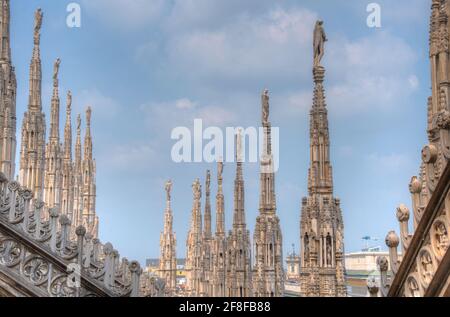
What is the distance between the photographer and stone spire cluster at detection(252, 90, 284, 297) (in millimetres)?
21531

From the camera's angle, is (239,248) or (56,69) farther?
(56,69)

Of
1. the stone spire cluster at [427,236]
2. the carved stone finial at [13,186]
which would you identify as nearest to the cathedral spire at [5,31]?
the carved stone finial at [13,186]

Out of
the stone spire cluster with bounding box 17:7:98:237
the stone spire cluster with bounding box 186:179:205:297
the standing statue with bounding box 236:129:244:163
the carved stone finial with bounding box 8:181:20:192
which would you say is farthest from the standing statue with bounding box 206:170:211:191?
the carved stone finial with bounding box 8:181:20:192

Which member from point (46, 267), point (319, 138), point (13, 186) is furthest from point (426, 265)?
point (319, 138)

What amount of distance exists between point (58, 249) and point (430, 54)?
7.78 metres

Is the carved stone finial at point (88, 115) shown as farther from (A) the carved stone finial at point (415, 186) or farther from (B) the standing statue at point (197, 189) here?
(A) the carved stone finial at point (415, 186)

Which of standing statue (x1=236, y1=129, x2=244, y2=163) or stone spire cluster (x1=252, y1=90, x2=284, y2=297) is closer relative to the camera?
stone spire cluster (x1=252, y1=90, x2=284, y2=297)

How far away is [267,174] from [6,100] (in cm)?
900

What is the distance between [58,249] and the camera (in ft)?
26.6

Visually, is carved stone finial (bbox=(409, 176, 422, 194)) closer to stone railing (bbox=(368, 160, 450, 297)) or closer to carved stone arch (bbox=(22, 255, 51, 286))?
stone railing (bbox=(368, 160, 450, 297))

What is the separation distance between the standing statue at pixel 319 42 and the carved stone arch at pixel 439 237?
9776 mm

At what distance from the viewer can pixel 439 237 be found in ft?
16.1

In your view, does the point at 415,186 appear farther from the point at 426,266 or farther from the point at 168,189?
the point at 168,189
